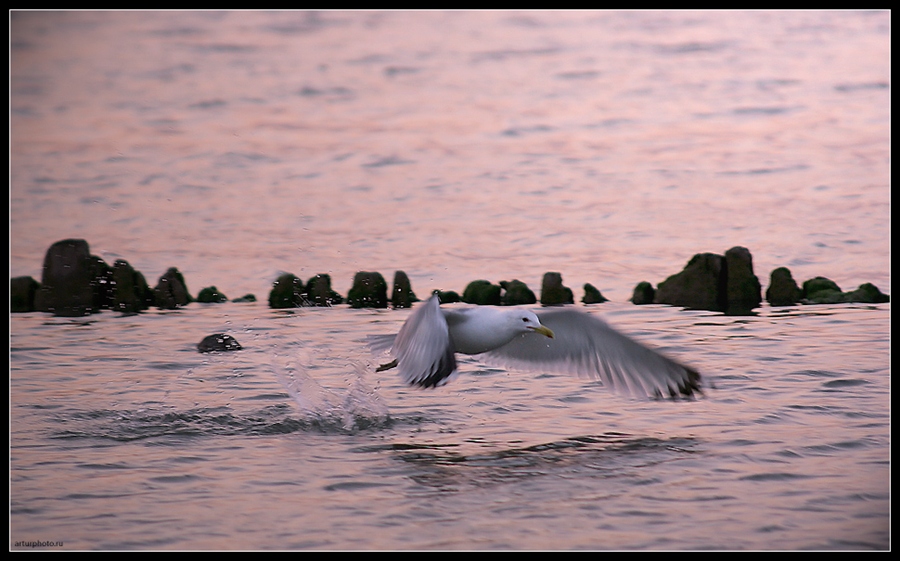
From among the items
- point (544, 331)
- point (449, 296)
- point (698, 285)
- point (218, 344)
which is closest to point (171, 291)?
point (449, 296)

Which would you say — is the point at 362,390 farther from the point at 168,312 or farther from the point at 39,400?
the point at 168,312

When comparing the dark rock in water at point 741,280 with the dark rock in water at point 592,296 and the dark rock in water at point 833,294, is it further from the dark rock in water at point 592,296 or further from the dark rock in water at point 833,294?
the dark rock in water at point 592,296

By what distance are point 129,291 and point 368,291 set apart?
351 cm

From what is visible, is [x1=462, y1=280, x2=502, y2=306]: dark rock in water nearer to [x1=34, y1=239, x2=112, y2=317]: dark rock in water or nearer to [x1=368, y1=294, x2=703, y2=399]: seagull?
[x1=34, y1=239, x2=112, y2=317]: dark rock in water

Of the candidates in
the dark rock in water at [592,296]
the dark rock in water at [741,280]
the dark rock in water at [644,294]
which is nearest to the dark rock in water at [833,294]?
the dark rock in water at [741,280]

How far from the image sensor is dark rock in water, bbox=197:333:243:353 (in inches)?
370

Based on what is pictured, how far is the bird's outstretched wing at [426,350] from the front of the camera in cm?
530

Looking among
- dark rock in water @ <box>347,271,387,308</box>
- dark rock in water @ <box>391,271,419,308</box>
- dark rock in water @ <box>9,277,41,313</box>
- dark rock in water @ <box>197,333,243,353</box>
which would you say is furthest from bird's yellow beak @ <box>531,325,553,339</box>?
dark rock in water @ <box>9,277,41,313</box>

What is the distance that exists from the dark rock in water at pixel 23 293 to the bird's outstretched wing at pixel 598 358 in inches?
349

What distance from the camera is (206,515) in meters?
4.62

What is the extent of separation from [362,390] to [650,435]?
220 cm

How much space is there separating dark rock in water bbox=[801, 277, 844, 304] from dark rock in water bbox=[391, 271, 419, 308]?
540cm
